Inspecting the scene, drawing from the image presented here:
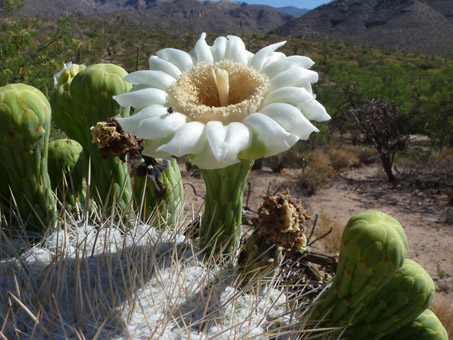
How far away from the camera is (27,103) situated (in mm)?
1096

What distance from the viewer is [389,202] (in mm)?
5863

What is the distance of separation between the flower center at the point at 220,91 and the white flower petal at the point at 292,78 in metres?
0.03

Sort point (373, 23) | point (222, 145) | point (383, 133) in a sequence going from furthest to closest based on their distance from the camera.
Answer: point (373, 23)
point (383, 133)
point (222, 145)

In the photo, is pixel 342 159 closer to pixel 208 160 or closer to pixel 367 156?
pixel 367 156

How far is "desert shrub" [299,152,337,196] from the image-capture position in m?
6.26

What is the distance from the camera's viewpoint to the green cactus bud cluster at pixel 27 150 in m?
1.09

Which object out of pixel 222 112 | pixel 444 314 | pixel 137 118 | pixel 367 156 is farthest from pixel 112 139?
pixel 367 156

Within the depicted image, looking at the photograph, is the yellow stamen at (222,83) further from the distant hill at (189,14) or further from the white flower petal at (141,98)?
the distant hill at (189,14)

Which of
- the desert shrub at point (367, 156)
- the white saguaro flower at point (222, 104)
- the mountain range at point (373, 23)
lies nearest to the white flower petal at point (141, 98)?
the white saguaro flower at point (222, 104)

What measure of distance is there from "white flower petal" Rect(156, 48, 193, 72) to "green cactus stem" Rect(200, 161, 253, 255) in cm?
33

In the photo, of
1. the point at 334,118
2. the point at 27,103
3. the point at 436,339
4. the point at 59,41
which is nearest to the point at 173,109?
the point at 27,103

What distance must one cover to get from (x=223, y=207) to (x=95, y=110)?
569mm

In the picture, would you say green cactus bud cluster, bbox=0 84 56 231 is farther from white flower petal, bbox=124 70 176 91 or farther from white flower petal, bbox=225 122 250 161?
white flower petal, bbox=225 122 250 161

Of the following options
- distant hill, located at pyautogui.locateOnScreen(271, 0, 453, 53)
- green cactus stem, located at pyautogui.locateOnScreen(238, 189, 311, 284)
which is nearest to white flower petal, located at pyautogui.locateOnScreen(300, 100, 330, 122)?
green cactus stem, located at pyautogui.locateOnScreen(238, 189, 311, 284)
